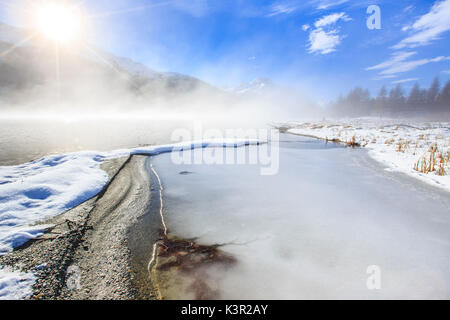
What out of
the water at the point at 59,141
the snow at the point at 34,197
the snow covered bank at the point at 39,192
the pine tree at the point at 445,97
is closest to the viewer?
the snow at the point at 34,197

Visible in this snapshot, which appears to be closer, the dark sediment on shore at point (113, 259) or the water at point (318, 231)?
the dark sediment on shore at point (113, 259)

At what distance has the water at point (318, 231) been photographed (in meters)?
2.33

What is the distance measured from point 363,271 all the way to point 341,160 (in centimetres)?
805

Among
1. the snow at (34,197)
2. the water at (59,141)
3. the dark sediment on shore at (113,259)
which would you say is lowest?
the dark sediment on shore at (113,259)

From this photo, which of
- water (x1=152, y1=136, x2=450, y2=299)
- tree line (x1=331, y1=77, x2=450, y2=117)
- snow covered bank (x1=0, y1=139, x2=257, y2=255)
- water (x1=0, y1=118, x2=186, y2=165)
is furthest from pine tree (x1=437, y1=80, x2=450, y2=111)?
snow covered bank (x1=0, y1=139, x2=257, y2=255)

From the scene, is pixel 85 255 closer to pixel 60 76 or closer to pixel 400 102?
pixel 400 102

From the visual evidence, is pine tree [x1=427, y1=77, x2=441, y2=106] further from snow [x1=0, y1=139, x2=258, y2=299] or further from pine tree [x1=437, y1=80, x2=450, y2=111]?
snow [x1=0, y1=139, x2=258, y2=299]

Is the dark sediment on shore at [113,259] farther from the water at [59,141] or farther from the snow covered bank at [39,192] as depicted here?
the water at [59,141]

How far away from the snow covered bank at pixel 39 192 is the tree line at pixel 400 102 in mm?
74197

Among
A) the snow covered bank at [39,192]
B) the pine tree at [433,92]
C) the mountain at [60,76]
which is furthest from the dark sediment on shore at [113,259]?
the mountain at [60,76]

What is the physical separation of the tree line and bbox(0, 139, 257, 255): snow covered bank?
74.2 m
